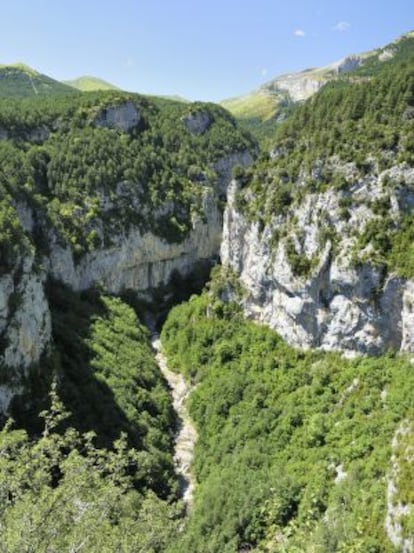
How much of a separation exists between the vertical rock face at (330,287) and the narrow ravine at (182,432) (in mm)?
13016

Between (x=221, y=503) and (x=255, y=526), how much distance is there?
387cm

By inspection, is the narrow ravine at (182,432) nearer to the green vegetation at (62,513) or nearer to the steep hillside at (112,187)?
the steep hillside at (112,187)

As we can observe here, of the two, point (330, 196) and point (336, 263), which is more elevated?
point (330, 196)

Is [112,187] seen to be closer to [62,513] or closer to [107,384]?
[107,384]

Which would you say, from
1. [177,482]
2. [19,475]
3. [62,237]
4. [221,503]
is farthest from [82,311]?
[19,475]

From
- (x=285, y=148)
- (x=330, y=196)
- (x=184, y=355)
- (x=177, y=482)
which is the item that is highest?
(x=285, y=148)

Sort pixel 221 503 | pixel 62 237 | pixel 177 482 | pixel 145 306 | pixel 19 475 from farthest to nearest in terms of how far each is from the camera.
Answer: pixel 145 306 < pixel 62 237 < pixel 177 482 < pixel 221 503 < pixel 19 475

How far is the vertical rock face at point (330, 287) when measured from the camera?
53594mm

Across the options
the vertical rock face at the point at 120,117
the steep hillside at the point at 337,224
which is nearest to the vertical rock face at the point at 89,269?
the vertical rock face at the point at 120,117

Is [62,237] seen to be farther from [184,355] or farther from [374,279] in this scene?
[374,279]

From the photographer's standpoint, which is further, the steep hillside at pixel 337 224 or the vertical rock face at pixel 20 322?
the steep hillside at pixel 337 224

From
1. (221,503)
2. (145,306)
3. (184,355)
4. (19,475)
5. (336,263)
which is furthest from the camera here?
(145,306)

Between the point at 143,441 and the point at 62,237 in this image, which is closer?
the point at 143,441

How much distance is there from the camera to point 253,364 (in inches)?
2547
